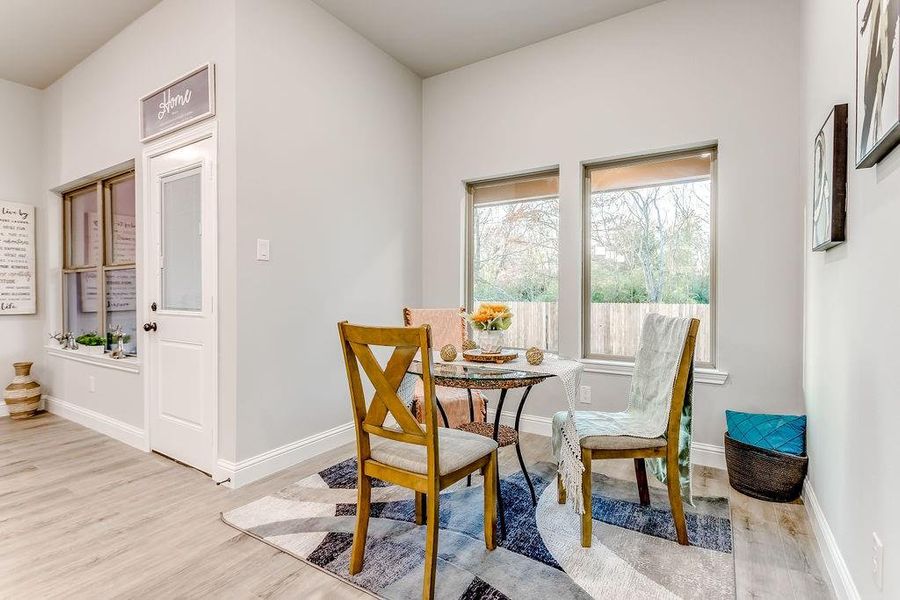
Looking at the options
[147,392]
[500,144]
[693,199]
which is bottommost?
[147,392]

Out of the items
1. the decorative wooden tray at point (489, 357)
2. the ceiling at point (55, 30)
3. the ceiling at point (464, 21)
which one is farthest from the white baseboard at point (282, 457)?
the ceiling at point (55, 30)

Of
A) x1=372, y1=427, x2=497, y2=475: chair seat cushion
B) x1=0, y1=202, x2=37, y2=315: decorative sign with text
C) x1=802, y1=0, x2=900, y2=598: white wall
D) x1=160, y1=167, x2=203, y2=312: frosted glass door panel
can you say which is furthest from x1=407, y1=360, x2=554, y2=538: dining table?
x1=0, y1=202, x2=37, y2=315: decorative sign with text

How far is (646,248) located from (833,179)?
1408 millimetres

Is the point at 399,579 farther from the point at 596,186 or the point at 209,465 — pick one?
the point at 596,186

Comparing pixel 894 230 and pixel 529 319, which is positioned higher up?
pixel 894 230

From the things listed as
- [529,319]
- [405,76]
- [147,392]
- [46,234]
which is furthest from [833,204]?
[46,234]

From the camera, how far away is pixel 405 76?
151 inches

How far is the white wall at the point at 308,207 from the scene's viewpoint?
8.45 ft

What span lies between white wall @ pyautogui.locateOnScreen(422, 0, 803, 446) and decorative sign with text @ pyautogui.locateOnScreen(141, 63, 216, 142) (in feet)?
6.50

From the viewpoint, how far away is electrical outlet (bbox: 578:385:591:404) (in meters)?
3.16

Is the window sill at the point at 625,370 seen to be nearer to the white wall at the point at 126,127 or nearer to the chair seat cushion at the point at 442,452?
the chair seat cushion at the point at 442,452

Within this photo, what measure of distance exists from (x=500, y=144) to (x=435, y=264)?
1.14m

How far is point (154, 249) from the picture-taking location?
9.79ft

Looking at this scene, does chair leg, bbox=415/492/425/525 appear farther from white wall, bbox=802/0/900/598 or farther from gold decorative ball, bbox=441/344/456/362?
white wall, bbox=802/0/900/598
